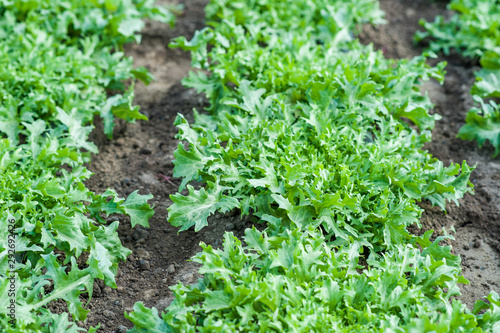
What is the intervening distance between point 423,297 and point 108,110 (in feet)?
10.3

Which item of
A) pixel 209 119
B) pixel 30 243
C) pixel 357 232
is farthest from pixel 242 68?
pixel 30 243

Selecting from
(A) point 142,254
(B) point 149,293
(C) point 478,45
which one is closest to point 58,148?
(A) point 142,254

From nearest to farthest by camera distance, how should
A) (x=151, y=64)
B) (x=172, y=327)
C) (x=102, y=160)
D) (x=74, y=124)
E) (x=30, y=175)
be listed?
(x=172, y=327)
(x=30, y=175)
(x=74, y=124)
(x=102, y=160)
(x=151, y=64)

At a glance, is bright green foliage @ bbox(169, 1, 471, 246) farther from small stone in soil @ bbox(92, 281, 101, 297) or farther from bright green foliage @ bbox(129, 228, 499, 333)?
small stone in soil @ bbox(92, 281, 101, 297)

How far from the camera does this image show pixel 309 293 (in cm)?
317

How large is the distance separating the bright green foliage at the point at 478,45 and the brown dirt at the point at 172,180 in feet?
0.57

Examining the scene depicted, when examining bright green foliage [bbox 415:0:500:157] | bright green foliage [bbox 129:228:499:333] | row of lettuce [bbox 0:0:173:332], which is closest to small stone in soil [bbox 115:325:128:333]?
row of lettuce [bbox 0:0:173:332]

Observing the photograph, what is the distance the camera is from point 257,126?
422cm

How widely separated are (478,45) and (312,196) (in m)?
3.52

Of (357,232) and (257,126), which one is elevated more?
(257,126)

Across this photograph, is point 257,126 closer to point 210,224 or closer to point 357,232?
point 210,224

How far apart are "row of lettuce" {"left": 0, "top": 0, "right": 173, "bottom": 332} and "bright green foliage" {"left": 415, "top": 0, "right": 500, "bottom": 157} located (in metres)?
3.11

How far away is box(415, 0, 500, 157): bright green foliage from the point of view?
5.07 m

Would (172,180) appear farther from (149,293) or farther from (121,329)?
(121,329)
